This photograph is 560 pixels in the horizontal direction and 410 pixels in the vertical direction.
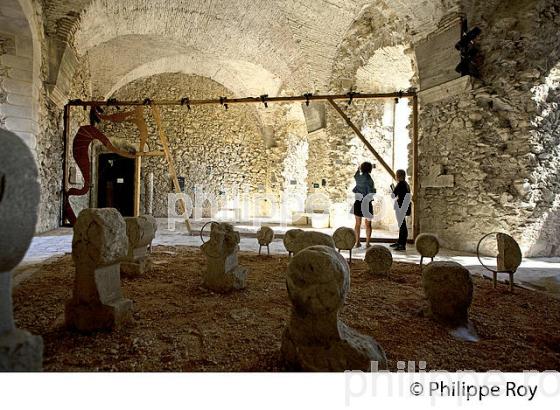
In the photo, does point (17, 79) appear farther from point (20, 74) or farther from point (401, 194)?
point (401, 194)

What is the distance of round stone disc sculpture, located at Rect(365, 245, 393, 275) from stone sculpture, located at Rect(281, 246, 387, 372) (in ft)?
7.08

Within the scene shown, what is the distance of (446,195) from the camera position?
588 centimetres

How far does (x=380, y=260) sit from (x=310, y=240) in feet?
2.95

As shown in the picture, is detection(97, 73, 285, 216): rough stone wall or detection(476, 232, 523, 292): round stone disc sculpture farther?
detection(97, 73, 285, 216): rough stone wall

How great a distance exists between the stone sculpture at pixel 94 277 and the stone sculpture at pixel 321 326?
121 centimetres

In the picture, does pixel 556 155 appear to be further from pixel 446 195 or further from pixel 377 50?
pixel 377 50

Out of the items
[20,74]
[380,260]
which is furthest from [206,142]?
[380,260]

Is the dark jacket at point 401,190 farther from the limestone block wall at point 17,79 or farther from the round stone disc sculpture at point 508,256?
the limestone block wall at point 17,79

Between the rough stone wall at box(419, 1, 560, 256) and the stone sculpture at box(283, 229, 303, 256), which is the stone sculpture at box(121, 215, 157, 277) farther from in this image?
the rough stone wall at box(419, 1, 560, 256)

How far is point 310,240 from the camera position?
352 centimetres

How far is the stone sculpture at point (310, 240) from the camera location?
11.0ft

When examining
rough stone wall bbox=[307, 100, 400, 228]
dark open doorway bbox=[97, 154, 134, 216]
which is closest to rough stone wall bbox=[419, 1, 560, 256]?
rough stone wall bbox=[307, 100, 400, 228]

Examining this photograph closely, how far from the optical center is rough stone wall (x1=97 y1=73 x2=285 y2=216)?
1243cm
